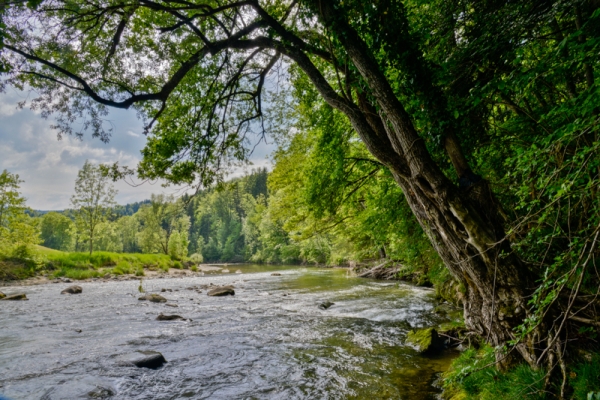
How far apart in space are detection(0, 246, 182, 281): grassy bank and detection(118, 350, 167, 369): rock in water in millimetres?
23286

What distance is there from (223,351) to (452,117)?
7.10m

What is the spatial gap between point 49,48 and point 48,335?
7708mm

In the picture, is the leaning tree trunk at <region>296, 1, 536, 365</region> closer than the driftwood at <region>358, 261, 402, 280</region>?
Yes

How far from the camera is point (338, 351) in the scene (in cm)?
705

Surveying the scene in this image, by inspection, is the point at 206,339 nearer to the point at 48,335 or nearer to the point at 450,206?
the point at 48,335

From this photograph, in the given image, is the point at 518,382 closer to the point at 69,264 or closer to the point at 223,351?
the point at 223,351

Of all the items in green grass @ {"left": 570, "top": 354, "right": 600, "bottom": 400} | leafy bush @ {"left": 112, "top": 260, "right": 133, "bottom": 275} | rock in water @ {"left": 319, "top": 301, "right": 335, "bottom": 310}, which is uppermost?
leafy bush @ {"left": 112, "top": 260, "right": 133, "bottom": 275}

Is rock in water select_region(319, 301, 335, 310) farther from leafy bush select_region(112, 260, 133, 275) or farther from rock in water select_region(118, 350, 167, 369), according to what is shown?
leafy bush select_region(112, 260, 133, 275)

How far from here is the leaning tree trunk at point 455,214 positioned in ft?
12.8

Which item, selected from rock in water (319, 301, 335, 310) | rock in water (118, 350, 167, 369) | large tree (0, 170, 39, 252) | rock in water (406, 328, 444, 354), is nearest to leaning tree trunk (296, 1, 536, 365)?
rock in water (406, 328, 444, 354)

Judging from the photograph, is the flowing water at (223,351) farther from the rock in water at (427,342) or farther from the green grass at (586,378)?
the green grass at (586,378)

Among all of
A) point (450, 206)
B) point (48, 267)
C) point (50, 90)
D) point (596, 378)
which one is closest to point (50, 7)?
point (50, 90)

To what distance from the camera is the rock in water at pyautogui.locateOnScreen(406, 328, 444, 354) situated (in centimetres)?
664

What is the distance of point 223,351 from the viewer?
732cm
